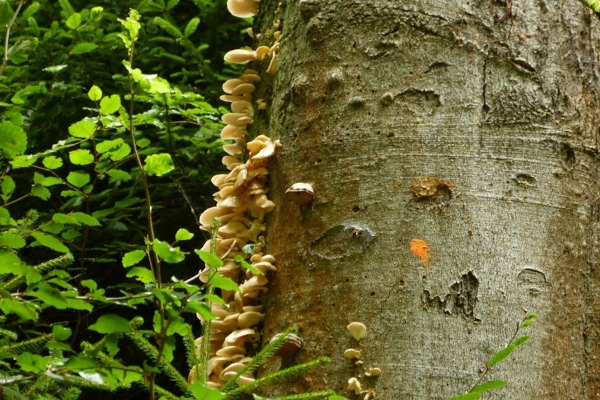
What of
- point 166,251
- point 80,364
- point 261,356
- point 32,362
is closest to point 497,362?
point 261,356

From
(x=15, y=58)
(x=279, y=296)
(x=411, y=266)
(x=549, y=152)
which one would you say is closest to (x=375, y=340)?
(x=411, y=266)

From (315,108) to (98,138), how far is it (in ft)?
7.87

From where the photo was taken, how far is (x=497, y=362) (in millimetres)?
1771

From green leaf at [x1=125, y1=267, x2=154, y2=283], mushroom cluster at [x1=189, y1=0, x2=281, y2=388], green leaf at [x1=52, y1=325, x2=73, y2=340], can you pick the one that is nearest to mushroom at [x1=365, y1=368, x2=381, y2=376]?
mushroom cluster at [x1=189, y1=0, x2=281, y2=388]

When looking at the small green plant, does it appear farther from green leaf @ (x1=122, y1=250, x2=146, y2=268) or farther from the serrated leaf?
the serrated leaf

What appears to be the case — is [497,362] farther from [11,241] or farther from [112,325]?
[11,241]

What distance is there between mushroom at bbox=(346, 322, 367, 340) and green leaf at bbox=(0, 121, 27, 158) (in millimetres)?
987

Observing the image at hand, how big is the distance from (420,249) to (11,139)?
3.60ft

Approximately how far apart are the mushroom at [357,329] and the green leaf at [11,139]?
0.99 meters

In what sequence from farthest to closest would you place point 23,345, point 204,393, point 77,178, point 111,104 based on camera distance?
point 23,345 < point 77,178 < point 111,104 < point 204,393

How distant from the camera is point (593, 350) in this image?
199 cm

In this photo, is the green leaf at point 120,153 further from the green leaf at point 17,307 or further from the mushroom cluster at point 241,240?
the green leaf at point 17,307

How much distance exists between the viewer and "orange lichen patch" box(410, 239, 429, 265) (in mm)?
1935

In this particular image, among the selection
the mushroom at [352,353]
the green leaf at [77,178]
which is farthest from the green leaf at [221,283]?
the green leaf at [77,178]
